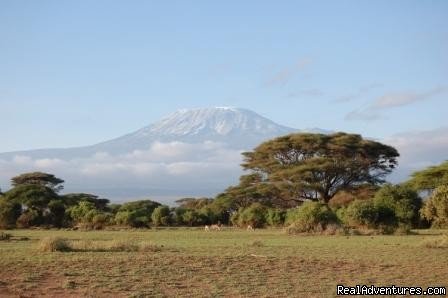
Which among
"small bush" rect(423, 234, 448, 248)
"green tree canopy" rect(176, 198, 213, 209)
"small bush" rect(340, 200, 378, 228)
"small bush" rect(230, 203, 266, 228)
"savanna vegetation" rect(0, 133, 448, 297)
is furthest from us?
"green tree canopy" rect(176, 198, 213, 209)

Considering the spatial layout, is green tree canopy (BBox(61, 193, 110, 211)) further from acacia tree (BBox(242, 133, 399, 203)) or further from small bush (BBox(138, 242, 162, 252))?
small bush (BBox(138, 242, 162, 252))

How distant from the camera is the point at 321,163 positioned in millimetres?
49094

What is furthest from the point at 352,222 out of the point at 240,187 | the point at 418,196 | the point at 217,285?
the point at 217,285

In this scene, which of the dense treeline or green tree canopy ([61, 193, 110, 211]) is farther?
green tree canopy ([61, 193, 110, 211])

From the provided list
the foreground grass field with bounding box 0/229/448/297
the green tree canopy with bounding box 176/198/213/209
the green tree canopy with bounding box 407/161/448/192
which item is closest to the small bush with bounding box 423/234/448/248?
the foreground grass field with bounding box 0/229/448/297

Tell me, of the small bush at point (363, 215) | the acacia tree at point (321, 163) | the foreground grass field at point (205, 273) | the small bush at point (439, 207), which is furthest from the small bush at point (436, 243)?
the acacia tree at point (321, 163)

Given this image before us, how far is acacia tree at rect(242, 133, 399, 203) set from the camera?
4934 cm

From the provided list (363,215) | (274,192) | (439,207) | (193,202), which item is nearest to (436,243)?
(439,207)

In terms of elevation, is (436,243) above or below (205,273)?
above

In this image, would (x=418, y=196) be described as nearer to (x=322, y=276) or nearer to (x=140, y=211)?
(x=140, y=211)

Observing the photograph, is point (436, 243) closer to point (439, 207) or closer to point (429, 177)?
point (439, 207)

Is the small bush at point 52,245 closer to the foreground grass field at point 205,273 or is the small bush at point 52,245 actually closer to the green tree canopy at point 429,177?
the foreground grass field at point 205,273

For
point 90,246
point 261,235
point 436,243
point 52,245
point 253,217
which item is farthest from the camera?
point 253,217

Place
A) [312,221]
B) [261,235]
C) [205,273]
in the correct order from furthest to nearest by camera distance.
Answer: [312,221], [261,235], [205,273]
